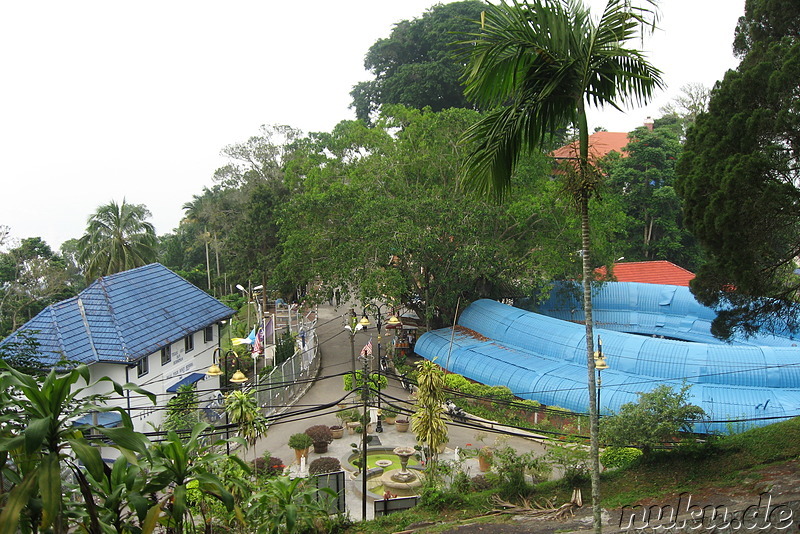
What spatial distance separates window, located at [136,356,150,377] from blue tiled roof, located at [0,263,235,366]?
0.46 meters

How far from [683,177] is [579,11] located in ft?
25.1

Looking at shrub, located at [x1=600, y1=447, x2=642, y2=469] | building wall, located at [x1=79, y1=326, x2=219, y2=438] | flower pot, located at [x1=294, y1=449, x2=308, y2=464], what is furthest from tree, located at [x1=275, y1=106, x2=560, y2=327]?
shrub, located at [x1=600, y1=447, x2=642, y2=469]

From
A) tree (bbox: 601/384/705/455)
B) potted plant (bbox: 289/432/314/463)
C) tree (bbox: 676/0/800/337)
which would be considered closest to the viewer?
tree (bbox: 676/0/800/337)

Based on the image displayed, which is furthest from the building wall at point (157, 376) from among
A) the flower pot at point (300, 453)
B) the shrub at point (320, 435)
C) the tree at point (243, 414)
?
the tree at point (243, 414)

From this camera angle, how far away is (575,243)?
2605cm

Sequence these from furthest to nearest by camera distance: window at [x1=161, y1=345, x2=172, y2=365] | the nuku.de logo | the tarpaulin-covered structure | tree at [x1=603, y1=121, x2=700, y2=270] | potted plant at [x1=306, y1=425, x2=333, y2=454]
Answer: tree at [x1=603, y1=121, x2=700, y2=270] < window at [x1=161, y1=345, x2=172, y2=365] < potted plant at [x1=306, y1=425, x2=333, y2=454] < the tarpaulin-covered structure < the nuku.de logo

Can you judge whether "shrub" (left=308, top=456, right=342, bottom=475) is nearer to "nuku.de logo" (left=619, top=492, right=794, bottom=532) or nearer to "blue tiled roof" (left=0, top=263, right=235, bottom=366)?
"blue tiled roof" (left=0, top=263, right=235, bottom=366)

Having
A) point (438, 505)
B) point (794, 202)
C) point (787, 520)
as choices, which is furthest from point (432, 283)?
point (787, 520)

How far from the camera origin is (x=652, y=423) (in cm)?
1220

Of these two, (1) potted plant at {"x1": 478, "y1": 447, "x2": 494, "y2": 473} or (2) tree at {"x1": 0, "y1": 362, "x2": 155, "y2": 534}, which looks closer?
(2) tree at {"x1": 0, "y1": 362, "x2": 155, "y2": 534}

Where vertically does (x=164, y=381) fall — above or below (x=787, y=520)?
below

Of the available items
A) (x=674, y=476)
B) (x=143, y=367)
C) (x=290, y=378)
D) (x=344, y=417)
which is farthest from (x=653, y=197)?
(x=143, y=367)

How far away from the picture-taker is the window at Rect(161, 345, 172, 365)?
21.4 m

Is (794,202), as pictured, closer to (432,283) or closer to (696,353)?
(696,353)
